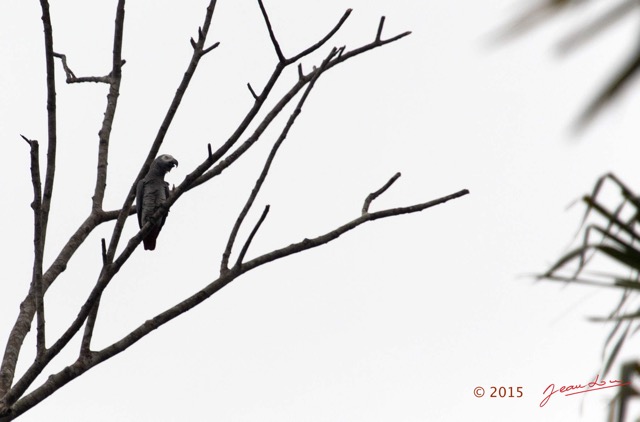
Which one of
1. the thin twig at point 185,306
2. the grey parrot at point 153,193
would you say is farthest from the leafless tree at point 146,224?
the grey parrot at point 153,193

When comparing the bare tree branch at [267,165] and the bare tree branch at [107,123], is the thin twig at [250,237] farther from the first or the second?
the bare tree branch at [107,123]

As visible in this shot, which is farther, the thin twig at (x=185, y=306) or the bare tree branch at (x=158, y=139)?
the thin twig at (x=185, y=306)

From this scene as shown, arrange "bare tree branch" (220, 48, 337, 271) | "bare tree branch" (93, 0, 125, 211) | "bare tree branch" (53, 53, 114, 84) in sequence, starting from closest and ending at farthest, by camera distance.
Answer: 1. "bare tree branch" (220, 48, 337, 271)
2. "bare tree branch" (93, 0, 125, 211)
3. "bare tree branch" (53, 53, 114, 84)

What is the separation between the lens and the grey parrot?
341 inches

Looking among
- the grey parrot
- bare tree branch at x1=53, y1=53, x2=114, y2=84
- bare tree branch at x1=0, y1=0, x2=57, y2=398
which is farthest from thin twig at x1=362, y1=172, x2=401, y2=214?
the grey parrot

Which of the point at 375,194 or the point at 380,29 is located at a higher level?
the point at 380,29

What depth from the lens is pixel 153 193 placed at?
8.82 metres

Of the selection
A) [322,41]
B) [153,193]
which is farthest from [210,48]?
[153,193]

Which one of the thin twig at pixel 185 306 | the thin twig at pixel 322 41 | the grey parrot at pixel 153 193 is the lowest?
the thin twig at pixel 185 306

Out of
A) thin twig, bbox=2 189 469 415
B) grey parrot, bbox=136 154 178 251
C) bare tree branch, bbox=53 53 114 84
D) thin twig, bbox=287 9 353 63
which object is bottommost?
thin twig, bbox=2 189 469 415

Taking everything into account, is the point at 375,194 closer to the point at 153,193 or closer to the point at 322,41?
the point at 322,41

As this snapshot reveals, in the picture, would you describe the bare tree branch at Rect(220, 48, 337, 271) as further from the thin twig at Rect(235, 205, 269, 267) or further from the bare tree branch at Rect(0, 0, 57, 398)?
the bare tree branch at Rect(0, 0, 57, 398)

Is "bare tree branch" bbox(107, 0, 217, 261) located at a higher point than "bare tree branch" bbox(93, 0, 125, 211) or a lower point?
lower

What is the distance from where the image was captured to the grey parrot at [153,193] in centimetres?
866
